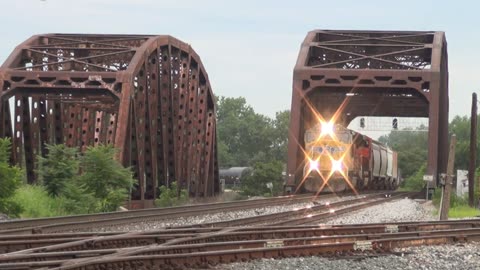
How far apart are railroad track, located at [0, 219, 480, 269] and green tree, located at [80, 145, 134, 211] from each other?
11.6 m

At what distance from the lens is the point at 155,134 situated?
35.9 metres

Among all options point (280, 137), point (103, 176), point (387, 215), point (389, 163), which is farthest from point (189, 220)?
point (280, 137)

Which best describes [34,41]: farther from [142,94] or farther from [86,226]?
[86,226]

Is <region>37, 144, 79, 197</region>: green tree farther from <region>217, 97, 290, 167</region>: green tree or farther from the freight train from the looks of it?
<region>217, 97, 290, 167</region>: green tree

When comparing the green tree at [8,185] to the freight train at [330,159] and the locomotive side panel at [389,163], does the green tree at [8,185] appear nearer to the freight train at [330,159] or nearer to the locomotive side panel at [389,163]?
the freight train at [330,159]

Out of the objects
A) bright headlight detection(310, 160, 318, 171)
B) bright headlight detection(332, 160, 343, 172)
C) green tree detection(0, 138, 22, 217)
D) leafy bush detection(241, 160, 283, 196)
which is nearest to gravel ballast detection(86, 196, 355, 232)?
green tree detection(0, 138, 22, 217)

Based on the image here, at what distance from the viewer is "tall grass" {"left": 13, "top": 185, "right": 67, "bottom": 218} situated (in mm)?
22406

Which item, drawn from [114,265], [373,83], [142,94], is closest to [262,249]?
[114,265]

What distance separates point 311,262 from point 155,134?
2489cm

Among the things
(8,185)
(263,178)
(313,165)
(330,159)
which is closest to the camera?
(8,185)

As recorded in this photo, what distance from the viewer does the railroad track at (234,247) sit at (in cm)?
979

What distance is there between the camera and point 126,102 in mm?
31078

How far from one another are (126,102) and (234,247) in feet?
64.1

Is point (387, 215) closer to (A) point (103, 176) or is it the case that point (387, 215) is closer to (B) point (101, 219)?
(A) point (103, 176)
